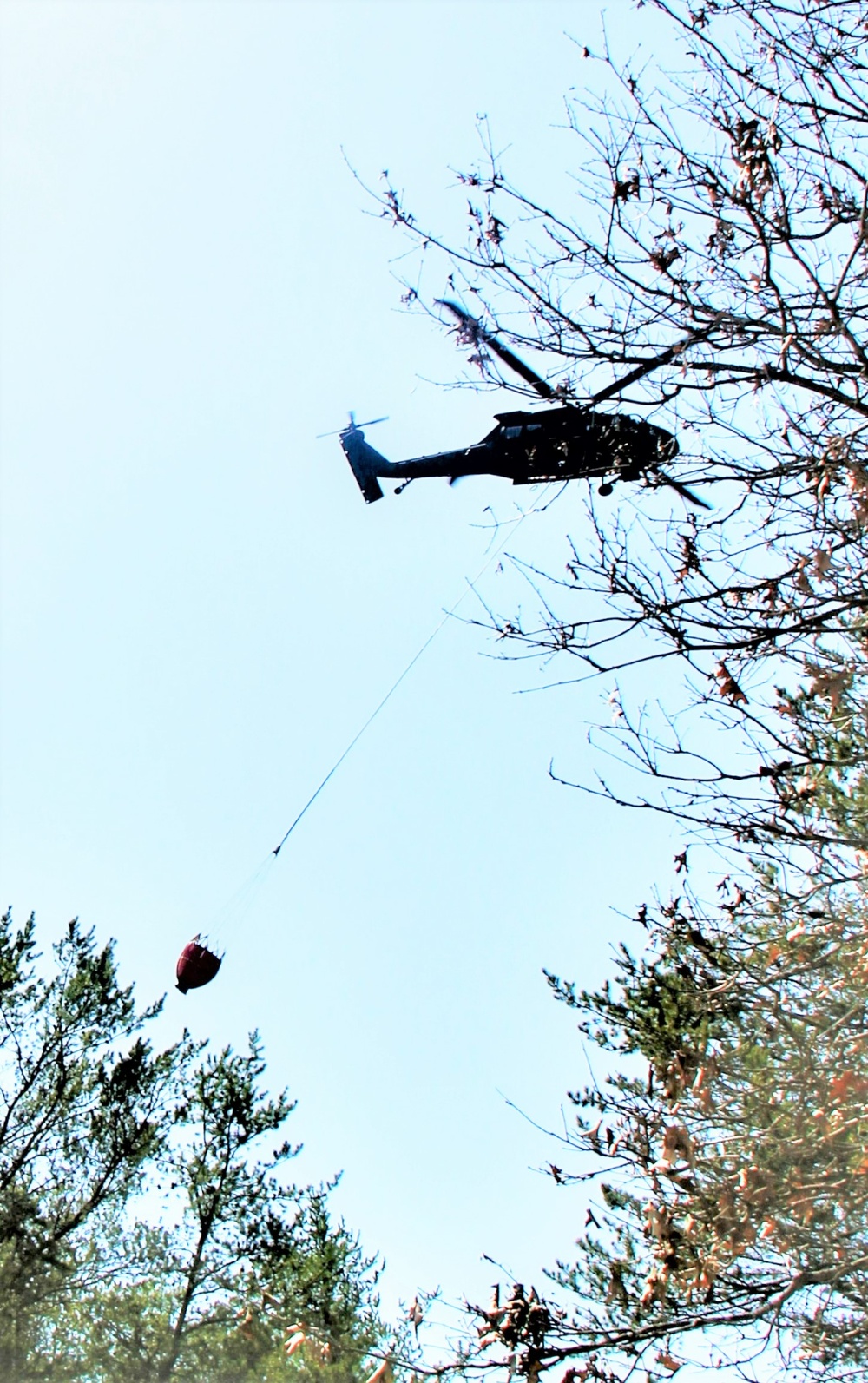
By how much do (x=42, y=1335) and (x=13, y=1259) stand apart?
4.75 feet

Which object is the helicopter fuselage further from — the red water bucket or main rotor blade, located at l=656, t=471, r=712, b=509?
the red water bucket

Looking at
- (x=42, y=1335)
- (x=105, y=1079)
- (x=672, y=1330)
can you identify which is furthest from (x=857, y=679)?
(x=42, y=1335)

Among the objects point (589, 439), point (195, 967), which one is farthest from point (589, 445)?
point (195, 967)

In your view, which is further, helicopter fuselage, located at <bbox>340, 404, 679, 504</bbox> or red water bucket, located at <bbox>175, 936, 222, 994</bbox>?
red water bucket, located at <bbox>175, 936, 222, 994</bbox>

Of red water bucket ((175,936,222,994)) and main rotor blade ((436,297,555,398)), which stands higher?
main rotor blade ((436,297,555,398))

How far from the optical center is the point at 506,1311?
13.8 ft

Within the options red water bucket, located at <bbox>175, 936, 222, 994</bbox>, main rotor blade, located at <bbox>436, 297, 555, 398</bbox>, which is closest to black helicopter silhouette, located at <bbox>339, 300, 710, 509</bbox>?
main rotor blade, located at <bbox>436, 297, 555, 398</bbox>

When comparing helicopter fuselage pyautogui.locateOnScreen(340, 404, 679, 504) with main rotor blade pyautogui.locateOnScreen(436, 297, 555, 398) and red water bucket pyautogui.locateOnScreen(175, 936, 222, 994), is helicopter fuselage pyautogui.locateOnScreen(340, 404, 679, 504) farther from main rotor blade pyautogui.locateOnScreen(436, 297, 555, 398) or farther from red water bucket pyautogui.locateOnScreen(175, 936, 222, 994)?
red water bucket pyautogui.locateOnScreen(175, 936, 222, 994)

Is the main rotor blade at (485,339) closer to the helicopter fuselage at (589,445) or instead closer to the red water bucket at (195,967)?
the helicopter fuselage at (589,445)

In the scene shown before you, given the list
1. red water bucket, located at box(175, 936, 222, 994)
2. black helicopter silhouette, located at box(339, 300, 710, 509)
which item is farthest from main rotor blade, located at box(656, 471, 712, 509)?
red water bucket, located at box(175, 936, 222, 994)

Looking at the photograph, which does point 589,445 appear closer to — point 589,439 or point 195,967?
point 589,439

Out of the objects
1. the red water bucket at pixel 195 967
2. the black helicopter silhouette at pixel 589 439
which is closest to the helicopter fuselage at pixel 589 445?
the black helicopter silhouette at pixel 589 439

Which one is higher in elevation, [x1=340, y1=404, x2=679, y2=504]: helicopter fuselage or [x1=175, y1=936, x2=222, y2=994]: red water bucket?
[x1=340, y1=404, x2=679, y2=504]: helicopter fuselage

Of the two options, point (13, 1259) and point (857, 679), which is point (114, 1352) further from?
point (857, 679)
